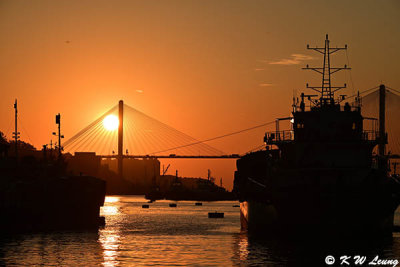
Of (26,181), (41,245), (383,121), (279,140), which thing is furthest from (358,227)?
(383,121)

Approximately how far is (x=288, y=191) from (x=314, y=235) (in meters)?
3.74

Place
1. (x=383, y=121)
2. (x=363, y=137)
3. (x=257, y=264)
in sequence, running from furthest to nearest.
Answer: (x=383, y=121) < (x=363, y=137) < (x=257, y=264)

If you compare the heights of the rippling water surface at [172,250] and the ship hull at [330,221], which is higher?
the ship hull at [330,221]

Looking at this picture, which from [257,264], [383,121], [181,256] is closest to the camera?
[257,264]

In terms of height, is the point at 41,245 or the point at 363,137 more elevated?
the point at 363,137

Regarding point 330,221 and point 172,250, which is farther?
point 172,250

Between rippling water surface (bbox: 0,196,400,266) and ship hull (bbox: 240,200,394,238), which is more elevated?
ship hull (bbox: 240,200,394,238)

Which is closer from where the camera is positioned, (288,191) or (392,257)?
(392,257)

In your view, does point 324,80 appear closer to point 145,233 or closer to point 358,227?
point 358,227

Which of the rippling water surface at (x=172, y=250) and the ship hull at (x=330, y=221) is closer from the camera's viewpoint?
the rippling water surface at (x=172, y=250)

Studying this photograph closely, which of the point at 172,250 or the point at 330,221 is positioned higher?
the point at 330,221

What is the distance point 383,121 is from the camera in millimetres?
144250

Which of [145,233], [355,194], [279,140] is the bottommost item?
[145,233]

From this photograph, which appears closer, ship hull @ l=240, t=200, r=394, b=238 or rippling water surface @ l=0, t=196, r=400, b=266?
rippling water surface @ l=0, t=196, r=400, b=266
